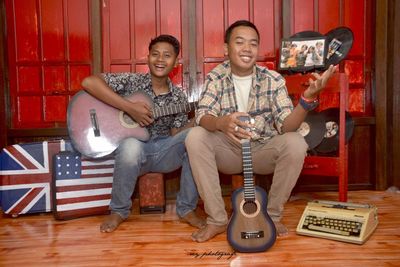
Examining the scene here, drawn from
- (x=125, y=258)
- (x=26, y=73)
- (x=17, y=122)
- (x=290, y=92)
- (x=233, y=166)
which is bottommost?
(x=125, y=258)

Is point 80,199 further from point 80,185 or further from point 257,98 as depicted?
point 257,98

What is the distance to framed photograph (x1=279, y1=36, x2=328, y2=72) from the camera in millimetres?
2600

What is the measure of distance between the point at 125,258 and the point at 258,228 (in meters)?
0.62

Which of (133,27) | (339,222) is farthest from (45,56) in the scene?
(339,222)

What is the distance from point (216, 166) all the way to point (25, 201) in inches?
53.0

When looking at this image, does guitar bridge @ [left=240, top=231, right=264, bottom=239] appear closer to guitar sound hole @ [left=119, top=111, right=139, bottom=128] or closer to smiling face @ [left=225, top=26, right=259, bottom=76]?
smiling face @ [left=225, top=26, right=259, bottom=76]

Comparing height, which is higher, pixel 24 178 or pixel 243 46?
pixel 243 46

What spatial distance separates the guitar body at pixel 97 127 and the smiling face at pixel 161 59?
247mm

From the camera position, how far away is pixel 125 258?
5.37ft

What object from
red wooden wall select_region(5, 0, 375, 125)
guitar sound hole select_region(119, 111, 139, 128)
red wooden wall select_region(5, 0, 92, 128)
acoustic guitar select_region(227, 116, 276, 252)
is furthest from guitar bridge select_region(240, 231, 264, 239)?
red wooden wall select_region(5, 0, 92, 128)

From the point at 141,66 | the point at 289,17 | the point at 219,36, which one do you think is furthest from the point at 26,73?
the point at 289,17

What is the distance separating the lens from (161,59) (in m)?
2.31

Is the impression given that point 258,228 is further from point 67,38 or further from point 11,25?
point 11,25

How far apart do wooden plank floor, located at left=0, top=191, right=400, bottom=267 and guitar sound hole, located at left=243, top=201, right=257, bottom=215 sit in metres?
0.20
